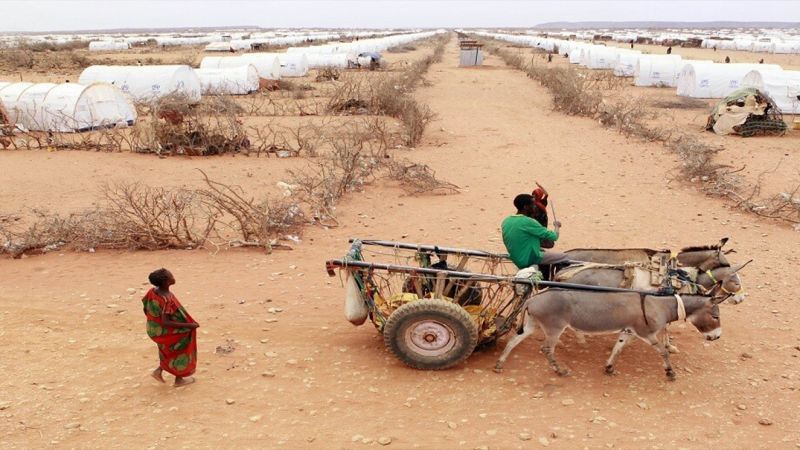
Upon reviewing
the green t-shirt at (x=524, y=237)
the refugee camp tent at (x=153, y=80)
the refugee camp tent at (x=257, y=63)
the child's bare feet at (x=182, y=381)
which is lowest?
the child's bare feet at (x=182, y=381)

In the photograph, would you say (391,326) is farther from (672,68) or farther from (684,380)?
(672,68)

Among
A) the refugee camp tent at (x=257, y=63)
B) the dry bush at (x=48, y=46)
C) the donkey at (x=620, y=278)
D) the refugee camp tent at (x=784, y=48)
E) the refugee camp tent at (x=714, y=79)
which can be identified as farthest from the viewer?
the dry bush at (x=48, y=46)

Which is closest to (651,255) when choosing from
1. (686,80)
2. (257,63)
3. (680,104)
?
(680,104)

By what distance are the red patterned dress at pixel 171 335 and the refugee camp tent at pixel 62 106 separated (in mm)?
14779

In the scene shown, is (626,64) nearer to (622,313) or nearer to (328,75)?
(328,75)

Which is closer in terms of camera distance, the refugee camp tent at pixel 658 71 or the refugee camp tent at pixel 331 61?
the refugee camp tent at pixel 658 71

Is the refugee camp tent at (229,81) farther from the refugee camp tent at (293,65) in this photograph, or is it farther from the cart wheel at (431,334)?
the cart wheel at (431,334)

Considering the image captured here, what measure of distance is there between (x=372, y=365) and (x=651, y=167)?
956 centimetres

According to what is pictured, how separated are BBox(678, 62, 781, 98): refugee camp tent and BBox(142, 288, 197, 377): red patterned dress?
24546 mm

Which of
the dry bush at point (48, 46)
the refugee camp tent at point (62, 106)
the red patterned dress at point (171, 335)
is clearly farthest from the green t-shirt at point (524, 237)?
the dry bush at point (48, 46)

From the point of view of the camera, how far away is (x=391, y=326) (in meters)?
4.68

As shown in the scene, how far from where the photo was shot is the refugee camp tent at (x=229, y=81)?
977 inches

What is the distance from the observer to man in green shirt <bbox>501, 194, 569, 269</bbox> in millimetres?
5059

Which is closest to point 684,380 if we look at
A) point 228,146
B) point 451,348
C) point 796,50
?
point 451,348
